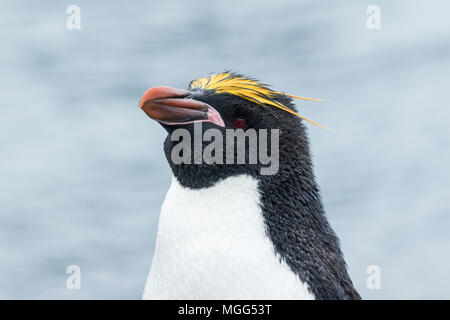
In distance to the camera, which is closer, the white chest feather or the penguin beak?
the white chest feather

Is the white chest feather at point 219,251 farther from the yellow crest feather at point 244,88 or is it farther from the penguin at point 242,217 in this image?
the yellow crest feather at point 244,88

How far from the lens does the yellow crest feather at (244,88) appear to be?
315cm

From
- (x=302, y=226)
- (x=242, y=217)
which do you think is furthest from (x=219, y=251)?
(x=302, y=226)

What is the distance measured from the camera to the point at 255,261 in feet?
9.71

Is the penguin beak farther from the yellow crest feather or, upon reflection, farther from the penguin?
the yellow crest feather

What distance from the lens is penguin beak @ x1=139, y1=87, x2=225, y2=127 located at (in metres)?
3.06

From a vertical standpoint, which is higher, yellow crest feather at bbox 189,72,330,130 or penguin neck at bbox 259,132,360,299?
yellow crest feather at bbox 189,72,330,130

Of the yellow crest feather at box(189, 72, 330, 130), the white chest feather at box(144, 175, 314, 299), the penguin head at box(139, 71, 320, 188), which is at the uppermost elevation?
the yellow crest feather at box(189, 72, 330, 130)

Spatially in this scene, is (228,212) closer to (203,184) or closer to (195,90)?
(203,184)

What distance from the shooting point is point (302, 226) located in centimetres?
310

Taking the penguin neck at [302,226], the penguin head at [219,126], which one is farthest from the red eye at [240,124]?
the penguin neck at [302,226]

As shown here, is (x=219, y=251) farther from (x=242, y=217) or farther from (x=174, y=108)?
(x=174, y=108)

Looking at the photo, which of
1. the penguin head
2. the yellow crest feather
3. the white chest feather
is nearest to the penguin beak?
the penguin head

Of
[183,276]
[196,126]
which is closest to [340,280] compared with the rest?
[183,276]
